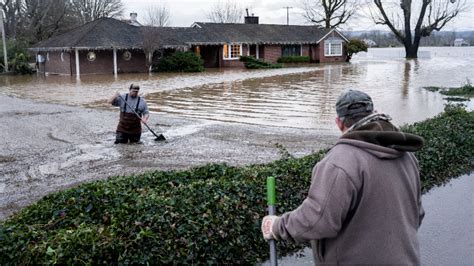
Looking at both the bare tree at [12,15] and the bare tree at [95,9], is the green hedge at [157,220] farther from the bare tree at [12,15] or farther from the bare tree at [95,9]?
the bare tree at [95,9]

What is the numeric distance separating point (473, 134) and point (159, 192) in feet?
22.4

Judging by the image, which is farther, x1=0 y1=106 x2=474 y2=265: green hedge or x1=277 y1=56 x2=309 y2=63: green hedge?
x1=277 y1=56 x2=309 y2=63: green hedge

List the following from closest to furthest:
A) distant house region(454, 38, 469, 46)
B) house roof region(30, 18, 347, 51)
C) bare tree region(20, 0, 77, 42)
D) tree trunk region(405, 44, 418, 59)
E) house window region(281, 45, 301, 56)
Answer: house roof region(30, 18, 347, 51) < house window region(281, 45, 301, 56) < bare tree region(20, 0, 77, 42) < tree trunk region(405, 44, 418, 59) < distant house region(454, 38, 469, 46)

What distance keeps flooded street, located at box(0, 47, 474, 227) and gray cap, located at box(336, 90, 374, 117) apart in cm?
591

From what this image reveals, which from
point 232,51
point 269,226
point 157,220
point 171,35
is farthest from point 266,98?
point 232,51

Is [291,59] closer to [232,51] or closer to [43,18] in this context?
[232,51]

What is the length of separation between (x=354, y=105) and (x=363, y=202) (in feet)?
1.67

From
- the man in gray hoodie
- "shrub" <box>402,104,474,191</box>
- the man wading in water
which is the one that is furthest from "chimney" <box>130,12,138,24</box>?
the man in gray hoodie

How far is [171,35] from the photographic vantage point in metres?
46.9

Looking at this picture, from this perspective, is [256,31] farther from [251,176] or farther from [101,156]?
[251,176]

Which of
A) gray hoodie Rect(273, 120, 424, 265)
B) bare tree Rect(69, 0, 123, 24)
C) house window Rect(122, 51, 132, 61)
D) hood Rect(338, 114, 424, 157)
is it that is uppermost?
bare tree Rect(69, 0, 123, 24)

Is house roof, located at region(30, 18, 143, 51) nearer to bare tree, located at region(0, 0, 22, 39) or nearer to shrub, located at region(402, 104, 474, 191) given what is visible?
bare tree, located at region(0, 0, 22, 39)

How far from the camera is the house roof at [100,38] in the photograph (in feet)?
132

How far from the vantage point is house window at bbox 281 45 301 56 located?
5416cm
